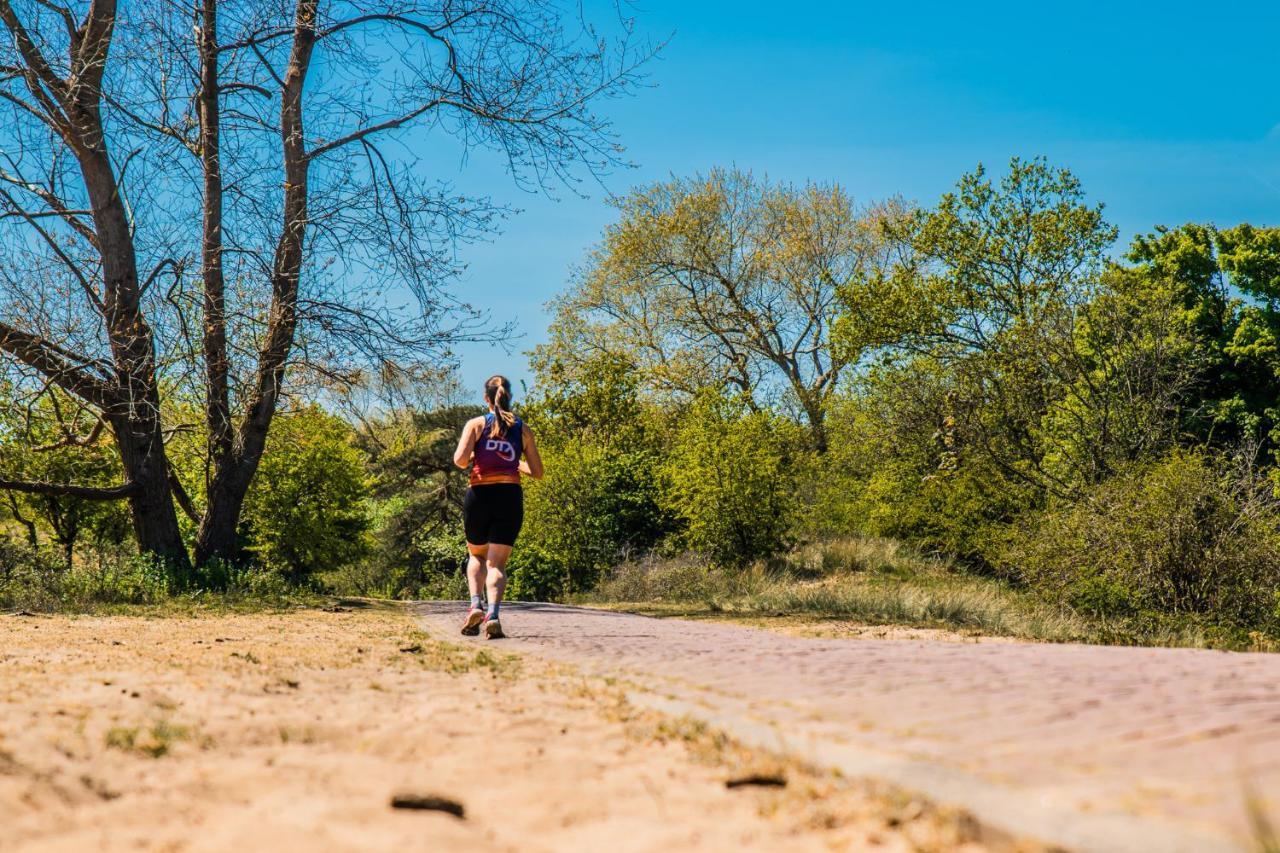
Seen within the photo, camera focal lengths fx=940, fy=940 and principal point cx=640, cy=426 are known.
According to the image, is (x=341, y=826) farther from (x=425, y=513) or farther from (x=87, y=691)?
(x=425, y=513)

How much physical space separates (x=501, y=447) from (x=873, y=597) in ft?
24.6

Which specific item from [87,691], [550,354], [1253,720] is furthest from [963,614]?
[550,354]

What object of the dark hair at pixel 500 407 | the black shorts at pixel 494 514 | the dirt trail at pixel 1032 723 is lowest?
the dirt trail at pixel 1032 723

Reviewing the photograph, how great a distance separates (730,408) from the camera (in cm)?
2442

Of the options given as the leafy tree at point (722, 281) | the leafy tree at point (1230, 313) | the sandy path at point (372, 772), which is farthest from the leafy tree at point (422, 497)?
Answer: the sandy path at point (372, 772)

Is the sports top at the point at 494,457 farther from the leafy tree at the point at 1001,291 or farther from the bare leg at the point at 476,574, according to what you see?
the leafy tree at the point at 1001,291

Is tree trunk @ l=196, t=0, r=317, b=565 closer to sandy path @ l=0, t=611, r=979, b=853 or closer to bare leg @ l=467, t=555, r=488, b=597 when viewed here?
bare leg @ l=467, t=555, r=488, b=597

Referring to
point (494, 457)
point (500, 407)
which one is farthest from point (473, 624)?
point (500, 407)

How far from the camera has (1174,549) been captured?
46.9ft

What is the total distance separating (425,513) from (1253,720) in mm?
36305

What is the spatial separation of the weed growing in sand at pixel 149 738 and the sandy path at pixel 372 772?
0.05 feet

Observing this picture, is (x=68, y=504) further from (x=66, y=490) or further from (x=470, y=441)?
(x=470, y=441)

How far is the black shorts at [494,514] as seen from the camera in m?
8.56

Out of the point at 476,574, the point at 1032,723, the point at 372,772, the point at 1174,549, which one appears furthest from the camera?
the point at 1174,549
